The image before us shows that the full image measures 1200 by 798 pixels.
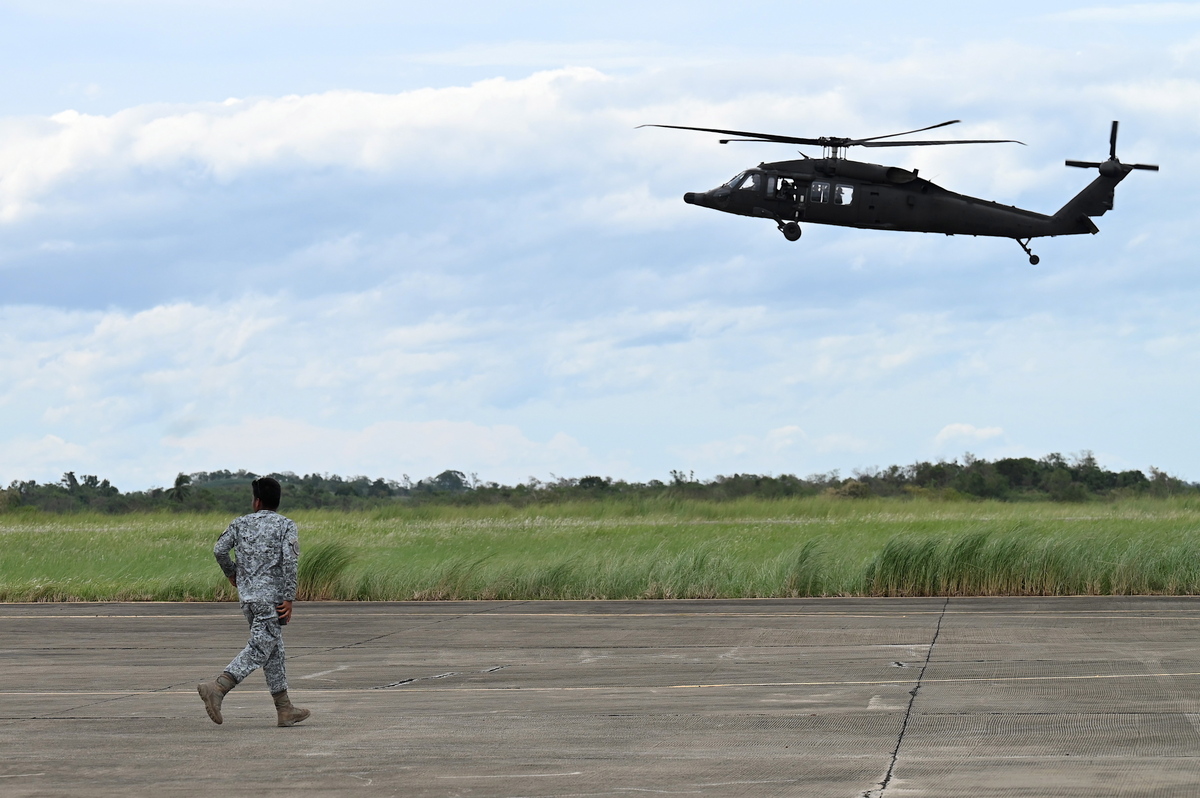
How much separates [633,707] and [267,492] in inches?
139

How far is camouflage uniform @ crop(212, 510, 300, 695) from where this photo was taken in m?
11.0

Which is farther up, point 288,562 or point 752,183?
point 752,183

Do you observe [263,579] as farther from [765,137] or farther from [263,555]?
[765,137]

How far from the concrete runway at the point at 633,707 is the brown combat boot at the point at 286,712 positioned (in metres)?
0.13

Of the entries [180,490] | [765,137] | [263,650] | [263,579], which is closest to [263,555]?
[263,579]

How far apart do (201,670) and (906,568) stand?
45.2ft

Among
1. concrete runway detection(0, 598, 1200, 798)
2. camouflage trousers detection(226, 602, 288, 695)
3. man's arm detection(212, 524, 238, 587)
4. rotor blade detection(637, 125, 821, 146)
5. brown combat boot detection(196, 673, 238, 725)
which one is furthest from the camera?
rotor blade detection(637, 125, 821, 146)

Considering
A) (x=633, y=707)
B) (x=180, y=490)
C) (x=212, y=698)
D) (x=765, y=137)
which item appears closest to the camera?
(x=212, y=698)

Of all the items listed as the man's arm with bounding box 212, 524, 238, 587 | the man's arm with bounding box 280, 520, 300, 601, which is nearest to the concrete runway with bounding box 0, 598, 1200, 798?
the man's arm with bounding box 280, 520, 300, 601

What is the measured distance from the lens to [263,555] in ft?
36.1

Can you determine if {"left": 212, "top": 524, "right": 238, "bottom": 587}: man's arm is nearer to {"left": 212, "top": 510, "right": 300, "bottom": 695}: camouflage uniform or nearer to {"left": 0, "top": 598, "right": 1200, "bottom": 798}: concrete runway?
{"left": 212, "top": 510, "right": 300, "bottom": 695}: camouflage uniform

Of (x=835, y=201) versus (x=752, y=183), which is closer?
(x=835, y=201)

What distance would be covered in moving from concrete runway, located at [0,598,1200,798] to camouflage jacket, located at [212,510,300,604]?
1.07m

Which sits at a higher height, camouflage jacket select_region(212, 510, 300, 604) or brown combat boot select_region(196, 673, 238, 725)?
camouflage jacket select_region(212, 510, 300, 604)
